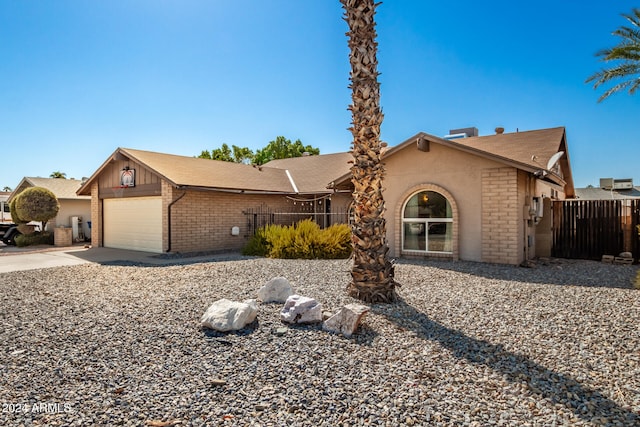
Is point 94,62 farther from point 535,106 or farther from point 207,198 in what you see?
point 535,106

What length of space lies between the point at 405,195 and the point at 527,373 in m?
9.41

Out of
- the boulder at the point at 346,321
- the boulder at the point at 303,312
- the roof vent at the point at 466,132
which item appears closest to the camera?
the boulder at the point at 346,321

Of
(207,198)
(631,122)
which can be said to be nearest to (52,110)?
(207,198)

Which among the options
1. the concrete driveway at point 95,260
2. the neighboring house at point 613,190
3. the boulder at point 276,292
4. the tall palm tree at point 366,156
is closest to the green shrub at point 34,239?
the concrete driveway at point 95,260

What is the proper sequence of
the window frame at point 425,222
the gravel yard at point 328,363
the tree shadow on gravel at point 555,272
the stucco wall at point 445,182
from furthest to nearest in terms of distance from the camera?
the window frame at point 425,222
the stucco wall at point 445,182
the tree shadow on gravel at point 555,272
the gravel yard at point 328,363

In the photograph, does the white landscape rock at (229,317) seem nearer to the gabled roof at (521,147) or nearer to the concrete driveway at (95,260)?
the concrete driveway at (95,260)

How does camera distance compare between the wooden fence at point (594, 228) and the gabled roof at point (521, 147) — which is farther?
the wooden fence at point (594, 228)

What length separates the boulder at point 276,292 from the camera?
20.1 ft

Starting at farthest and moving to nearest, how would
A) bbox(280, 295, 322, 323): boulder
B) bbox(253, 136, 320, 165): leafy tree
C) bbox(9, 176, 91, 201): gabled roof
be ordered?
bbox(253, 136, 320, 165): leafy tree, bbox(9, 176, 91, 201): gabled roof, bbox(280, 295, 322, 323): boulder

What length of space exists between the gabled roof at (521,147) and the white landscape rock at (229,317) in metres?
8.57

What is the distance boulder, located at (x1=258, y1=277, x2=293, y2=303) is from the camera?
6.12 m

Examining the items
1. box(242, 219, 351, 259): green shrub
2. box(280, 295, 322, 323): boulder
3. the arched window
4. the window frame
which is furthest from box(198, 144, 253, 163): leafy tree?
box(280, 295, 322, 323): boulder

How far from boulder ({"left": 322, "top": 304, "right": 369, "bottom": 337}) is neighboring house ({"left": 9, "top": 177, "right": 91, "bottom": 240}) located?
23.6 m

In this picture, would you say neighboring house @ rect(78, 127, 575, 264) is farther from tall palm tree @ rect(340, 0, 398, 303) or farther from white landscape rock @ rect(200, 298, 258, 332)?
white landscape rock @ rect(200, 298, 258, 332)
